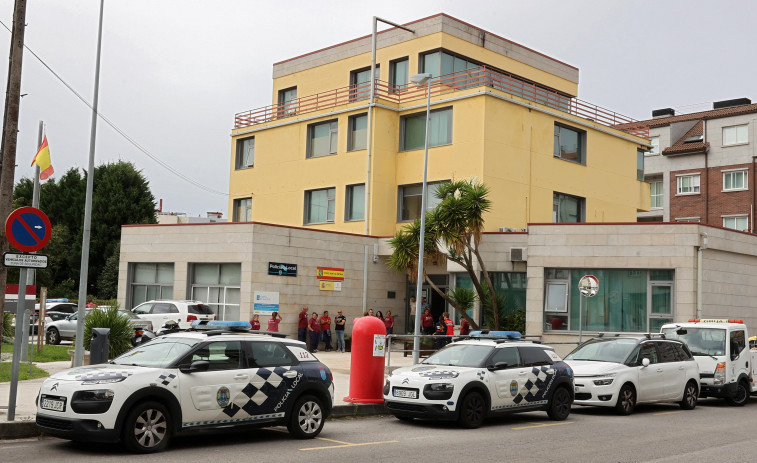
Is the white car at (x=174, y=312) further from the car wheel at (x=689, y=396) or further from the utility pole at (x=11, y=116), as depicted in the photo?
the utility pole at (x=11, y=116)

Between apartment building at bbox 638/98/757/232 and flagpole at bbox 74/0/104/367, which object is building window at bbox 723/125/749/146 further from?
flagpole at bbox 74/0/104/367

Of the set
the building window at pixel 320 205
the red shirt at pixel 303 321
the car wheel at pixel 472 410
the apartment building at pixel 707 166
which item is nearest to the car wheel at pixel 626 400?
the car wheel at pixel 472 410

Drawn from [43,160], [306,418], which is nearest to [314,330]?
[43,160]

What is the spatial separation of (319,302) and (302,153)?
9.47 metres

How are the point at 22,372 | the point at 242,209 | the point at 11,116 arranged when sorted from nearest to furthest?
the point at 11,116 < the point at 22,372 < the point at 242,209

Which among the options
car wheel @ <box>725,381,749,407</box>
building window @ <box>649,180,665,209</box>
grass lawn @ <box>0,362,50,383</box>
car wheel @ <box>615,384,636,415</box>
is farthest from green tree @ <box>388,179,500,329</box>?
building window @ <box>649,180,665,209</box>

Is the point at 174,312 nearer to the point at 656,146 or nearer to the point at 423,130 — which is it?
the point at 423,130

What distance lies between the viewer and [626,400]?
1714 cm

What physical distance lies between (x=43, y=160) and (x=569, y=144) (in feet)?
76.2

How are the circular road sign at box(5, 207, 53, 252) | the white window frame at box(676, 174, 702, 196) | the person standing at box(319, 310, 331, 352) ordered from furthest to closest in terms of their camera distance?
the white window frame at box(676, 174, 702, 196)
the person standing at box(319, 310, 331, 352)
the circular road sign at box(5, 207, 53, 252)

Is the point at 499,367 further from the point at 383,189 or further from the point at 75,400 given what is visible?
the point at 383,189

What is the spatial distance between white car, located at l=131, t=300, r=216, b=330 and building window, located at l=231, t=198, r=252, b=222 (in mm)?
12274

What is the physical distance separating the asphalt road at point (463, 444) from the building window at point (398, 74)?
25.1 metres

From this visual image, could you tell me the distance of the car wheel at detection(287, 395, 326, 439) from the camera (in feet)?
40.2
